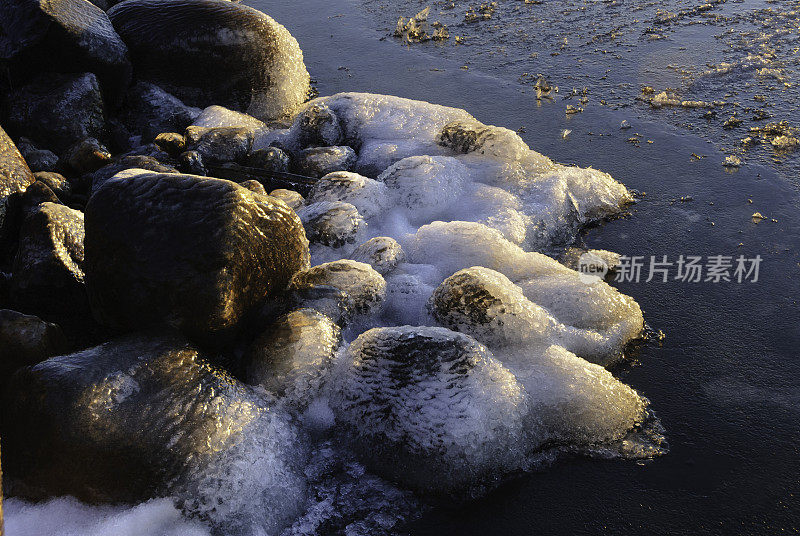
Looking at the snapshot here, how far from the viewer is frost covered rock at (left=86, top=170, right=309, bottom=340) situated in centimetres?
298

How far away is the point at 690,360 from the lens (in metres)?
3.23

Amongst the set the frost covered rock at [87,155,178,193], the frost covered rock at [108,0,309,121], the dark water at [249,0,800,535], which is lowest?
the dark water at [249,0,800,535]

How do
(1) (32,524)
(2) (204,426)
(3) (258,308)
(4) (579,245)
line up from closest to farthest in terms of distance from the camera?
(1) (32,524) < (2) (204,426) < (3) (258,308) < (4) (579,245)

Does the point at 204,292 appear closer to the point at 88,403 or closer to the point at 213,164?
the point at 88,403

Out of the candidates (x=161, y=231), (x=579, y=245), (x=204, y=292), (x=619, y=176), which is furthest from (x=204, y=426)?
(x=619, y=176)

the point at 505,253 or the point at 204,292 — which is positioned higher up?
the point at 204,292

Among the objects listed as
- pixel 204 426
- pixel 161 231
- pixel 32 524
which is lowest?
pixel 32 524

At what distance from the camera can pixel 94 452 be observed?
2.48 m

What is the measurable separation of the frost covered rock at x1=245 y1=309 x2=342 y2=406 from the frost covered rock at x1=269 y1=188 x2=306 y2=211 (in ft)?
4.46

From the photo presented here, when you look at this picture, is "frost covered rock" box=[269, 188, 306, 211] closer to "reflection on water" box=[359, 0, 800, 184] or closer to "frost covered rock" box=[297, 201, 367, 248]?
"frost covered rock" box=[297, 201, 367, 248]

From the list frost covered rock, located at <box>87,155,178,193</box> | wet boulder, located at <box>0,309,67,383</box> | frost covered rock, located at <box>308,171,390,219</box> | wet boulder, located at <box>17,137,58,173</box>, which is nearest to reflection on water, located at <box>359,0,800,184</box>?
frost covered rock, located at <box>308,171,390,219</box>

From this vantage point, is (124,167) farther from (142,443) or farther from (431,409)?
(431,409)

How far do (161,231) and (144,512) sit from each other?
1.20 metres

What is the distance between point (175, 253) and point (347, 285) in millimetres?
900
